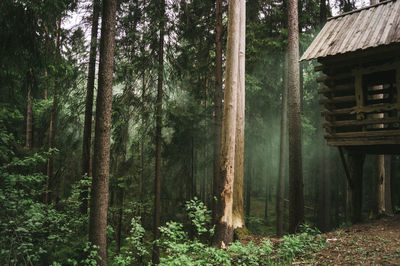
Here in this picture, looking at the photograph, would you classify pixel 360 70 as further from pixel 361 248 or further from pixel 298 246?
pixel 298 246

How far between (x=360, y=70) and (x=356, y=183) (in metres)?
4.12

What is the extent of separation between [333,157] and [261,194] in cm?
1923

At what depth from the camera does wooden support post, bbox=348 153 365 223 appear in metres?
9.19

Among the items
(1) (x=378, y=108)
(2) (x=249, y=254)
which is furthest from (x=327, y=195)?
(2) (x=249, y=254)

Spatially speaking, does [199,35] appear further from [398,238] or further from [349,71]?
[398,238]

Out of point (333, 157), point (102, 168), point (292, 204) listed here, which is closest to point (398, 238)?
point (292, 204)

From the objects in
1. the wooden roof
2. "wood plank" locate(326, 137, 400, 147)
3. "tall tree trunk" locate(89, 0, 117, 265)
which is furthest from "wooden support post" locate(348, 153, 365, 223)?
"tall tree trunk" locate(89, 0, 117, 265)

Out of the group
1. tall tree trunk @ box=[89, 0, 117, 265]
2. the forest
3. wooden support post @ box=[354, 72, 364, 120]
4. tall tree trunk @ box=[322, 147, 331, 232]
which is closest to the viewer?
the forest

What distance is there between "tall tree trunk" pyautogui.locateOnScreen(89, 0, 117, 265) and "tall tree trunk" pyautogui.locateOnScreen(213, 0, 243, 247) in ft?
9.64

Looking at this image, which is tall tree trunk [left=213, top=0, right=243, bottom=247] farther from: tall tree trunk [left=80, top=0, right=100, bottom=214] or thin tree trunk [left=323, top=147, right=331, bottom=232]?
thin tree trunk [left=323, top=147, right=331, bottom=232]

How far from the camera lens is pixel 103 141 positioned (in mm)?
6215

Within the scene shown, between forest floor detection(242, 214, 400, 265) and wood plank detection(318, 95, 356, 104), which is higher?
wood plank detection(318, 95, 356, 104)

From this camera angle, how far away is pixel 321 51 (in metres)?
7.91

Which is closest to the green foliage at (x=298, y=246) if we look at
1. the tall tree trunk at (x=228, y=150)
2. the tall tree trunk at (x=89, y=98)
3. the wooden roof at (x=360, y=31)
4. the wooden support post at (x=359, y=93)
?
the tall tree trunk at (x=228, y=150)
